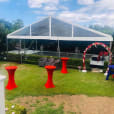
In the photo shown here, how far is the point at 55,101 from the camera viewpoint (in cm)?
525

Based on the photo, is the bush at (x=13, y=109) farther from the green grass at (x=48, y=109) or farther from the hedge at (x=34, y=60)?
the hedge at (x=34, y=60)

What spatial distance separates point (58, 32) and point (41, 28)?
167 cm

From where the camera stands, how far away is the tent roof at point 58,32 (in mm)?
9620

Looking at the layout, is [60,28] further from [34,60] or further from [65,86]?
[65,86]

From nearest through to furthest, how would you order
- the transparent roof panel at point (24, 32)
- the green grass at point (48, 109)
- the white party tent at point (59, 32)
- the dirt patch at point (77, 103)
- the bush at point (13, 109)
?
the bush at point (13, 109) < the green grass at point (48, 109) < the dirt patch at point (77, 103) < the white party tent at point (59, 32) < the transparent roof panel at point (24, 32)

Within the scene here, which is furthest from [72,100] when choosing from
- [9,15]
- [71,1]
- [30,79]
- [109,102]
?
[9,15]

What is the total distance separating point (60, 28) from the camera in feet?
35.2

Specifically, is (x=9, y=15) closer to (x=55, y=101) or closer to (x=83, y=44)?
(x=83, y=44)

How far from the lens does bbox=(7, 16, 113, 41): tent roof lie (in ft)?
31.6

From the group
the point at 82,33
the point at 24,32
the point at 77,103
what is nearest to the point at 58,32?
the point at 82,33

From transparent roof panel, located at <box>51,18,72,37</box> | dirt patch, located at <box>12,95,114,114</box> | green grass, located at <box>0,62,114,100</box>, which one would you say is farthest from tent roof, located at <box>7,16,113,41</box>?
dirt patch, located at <box>12,95,114,114</box>

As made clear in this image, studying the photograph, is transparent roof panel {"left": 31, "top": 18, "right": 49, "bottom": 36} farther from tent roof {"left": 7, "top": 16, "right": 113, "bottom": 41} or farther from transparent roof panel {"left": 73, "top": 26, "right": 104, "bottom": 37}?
transparent roof panel {"left": 73, "top": 26, "right": 104, "bottom": 37}

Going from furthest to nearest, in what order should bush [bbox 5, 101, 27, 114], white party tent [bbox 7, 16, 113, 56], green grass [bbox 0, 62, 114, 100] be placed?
1. white party tent [bbox 7, 16, 113, 56]
2. green grass [bbox 0, 62, 114, 100]
3. bush [bbox 5, 101, 27, 114]

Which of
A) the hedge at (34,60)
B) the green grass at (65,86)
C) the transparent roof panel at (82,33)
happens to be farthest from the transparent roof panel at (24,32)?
the green grass at (65,86)
